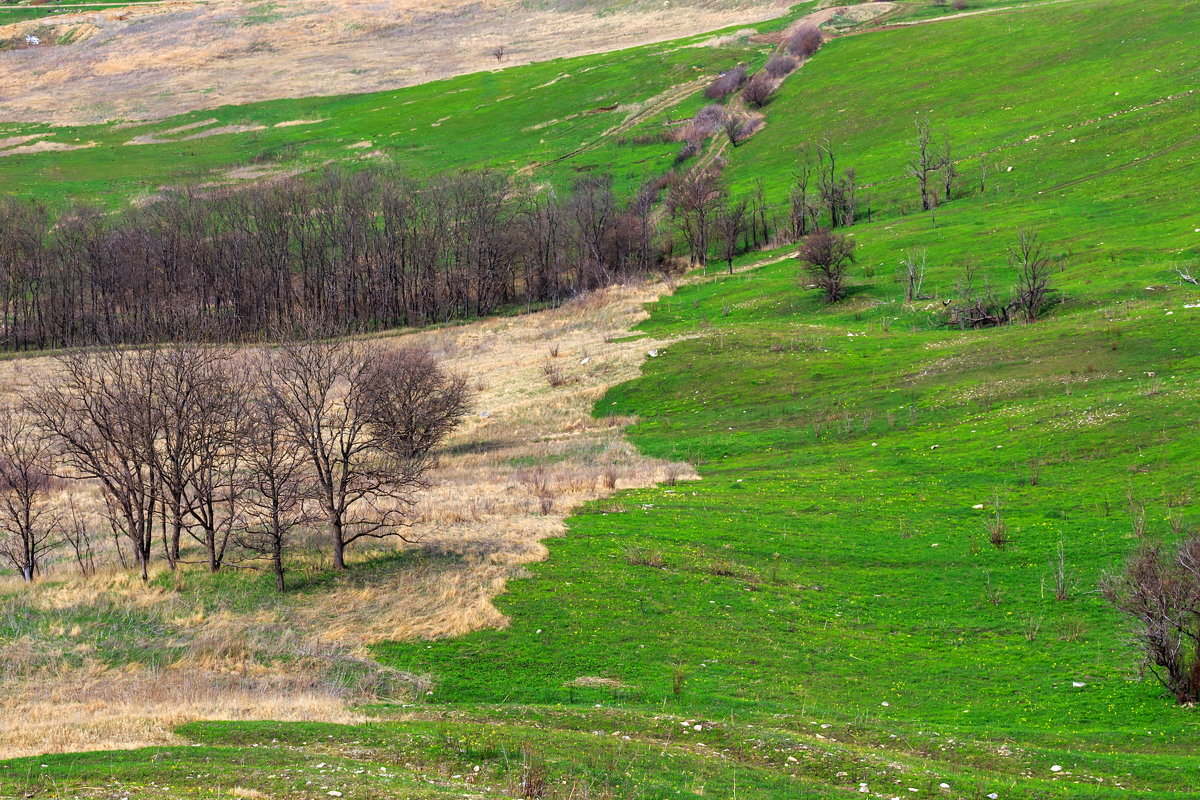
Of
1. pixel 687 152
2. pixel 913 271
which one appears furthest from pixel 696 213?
pixel 913 271

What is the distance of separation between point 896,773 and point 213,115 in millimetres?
175634

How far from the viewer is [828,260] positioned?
71562 mm

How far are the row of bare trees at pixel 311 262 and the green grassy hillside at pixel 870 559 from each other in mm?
25752

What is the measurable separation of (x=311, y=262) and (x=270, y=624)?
86.9m

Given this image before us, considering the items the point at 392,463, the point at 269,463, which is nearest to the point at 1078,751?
the point at 269,463

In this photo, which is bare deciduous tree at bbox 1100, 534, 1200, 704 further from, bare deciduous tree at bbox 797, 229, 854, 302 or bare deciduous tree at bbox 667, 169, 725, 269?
bare deciduous tree at bbox 667, 169, 725, 269

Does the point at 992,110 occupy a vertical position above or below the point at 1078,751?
above

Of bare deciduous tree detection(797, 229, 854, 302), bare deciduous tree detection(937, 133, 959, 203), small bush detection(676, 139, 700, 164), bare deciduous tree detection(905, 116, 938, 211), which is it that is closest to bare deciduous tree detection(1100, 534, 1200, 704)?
bare deciduous tree detection(797, 229, 854, 302)

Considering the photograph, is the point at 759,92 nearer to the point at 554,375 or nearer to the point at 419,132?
the point at 419,132

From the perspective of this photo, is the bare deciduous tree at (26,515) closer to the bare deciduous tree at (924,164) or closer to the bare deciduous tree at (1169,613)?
the bare deciduous tree at (1169,613)

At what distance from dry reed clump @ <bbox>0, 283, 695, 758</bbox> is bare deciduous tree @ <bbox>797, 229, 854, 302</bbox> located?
95.2ft

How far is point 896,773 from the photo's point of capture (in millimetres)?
17453

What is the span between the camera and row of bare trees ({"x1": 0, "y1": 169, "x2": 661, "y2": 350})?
337 ft

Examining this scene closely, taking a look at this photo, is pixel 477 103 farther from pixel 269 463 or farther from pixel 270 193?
pixel 269 463
